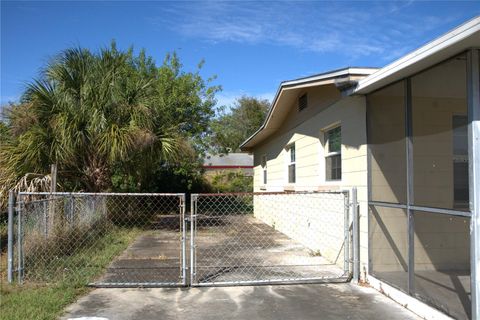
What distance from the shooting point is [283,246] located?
36.1ft

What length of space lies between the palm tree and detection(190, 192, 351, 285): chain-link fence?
325 centimetres

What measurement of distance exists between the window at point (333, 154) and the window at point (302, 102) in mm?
1569

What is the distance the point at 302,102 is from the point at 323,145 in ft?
5.93

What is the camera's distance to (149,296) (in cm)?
633

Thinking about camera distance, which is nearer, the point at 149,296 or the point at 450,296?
the point at 450,296

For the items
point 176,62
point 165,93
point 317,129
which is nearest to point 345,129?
point 317,129

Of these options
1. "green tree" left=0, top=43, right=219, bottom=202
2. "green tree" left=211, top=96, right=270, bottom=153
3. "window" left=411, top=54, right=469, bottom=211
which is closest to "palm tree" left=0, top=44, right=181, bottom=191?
"green tree" left=0, top=43, right=219, bottom=202

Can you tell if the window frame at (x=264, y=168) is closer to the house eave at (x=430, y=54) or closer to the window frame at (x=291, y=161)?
the window frame at (x=291, y=161)

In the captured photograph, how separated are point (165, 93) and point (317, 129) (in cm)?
1097

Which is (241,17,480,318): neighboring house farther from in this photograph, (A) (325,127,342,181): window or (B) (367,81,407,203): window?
(A) (325,127,342,181): window

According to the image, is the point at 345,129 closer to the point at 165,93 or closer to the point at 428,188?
the point at 428,188

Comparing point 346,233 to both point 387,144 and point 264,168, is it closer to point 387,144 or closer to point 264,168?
point 387,144

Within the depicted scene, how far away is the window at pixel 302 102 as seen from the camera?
1100 cm

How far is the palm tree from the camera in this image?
11.2 metres
